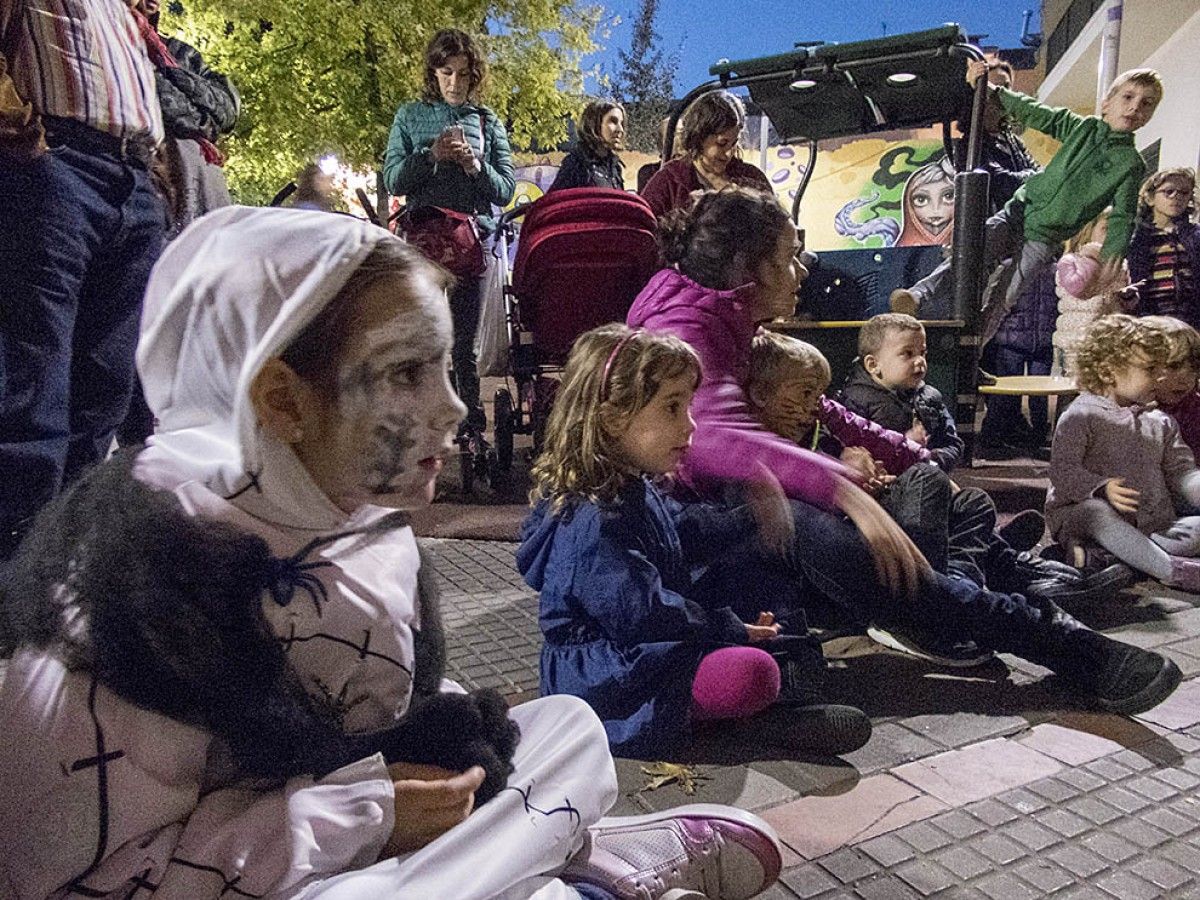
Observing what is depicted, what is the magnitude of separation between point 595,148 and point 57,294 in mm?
3740

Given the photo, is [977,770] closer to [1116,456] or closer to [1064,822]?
[1064,822]

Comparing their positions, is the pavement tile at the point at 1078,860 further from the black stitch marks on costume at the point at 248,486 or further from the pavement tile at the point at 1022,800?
the black stitch marks on costume at the point at 248,486

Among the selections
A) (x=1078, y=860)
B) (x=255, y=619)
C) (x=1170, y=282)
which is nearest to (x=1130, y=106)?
(x=1170, y=282)

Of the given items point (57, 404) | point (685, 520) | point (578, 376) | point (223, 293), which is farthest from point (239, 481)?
point (685, 520)

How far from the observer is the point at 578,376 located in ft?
7.89

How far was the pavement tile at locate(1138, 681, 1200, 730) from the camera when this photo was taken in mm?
2555

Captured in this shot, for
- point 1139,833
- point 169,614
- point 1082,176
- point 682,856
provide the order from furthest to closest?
1. point 1082,176
2. point 1139,833
3. point 682,856
4. point 169,614

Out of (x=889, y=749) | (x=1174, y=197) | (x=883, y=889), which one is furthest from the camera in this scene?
(x=1174, y=197)

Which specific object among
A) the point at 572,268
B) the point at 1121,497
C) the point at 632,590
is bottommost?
the point at 1121,497

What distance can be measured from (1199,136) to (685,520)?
11579mm

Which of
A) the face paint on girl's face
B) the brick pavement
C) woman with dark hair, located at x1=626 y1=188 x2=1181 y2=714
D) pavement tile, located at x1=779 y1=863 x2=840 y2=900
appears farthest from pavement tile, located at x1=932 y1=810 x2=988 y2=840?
the face paint on girl's face

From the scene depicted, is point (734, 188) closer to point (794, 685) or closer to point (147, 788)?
point (794, 685)

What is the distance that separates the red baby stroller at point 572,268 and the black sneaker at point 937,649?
2202 millimetres

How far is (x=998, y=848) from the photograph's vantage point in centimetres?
196
